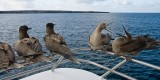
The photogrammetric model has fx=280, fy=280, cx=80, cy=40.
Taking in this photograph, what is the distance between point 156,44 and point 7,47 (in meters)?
2.58

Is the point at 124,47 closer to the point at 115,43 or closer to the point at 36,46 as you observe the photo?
the point at 115,43

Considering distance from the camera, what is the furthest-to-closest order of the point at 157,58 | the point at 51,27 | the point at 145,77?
the point at 157,58 < the point at 145,77 < the point at 51,27

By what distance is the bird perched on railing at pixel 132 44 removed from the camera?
4.98 metres

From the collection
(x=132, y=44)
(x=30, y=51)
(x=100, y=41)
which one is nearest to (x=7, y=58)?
(x=30, y=51)

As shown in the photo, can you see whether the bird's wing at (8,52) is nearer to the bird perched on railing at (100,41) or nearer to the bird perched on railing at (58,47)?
the bird perched on railing at (58,47)

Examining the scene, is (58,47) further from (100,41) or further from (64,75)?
(64,75)

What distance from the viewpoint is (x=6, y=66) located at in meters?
4.28

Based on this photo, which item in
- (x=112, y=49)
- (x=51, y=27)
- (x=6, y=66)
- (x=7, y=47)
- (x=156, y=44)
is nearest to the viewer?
(x=6, y=66)

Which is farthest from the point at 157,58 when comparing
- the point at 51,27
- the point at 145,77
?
the point at 51,27

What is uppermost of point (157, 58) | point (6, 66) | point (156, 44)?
point (156, 44)

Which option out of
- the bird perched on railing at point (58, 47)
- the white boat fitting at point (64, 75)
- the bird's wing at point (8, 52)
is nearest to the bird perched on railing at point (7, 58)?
the bird's wing at point (8, 52)

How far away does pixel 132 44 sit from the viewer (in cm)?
500

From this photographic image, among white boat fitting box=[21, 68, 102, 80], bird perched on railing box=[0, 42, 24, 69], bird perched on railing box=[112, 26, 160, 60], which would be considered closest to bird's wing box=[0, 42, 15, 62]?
bird perched on railing box=[0, 42, 24, 69]

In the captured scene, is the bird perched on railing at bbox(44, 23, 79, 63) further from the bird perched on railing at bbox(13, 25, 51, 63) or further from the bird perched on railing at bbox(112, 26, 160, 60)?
the bird perched on railing at bbox(112, 26, 160, 60)
